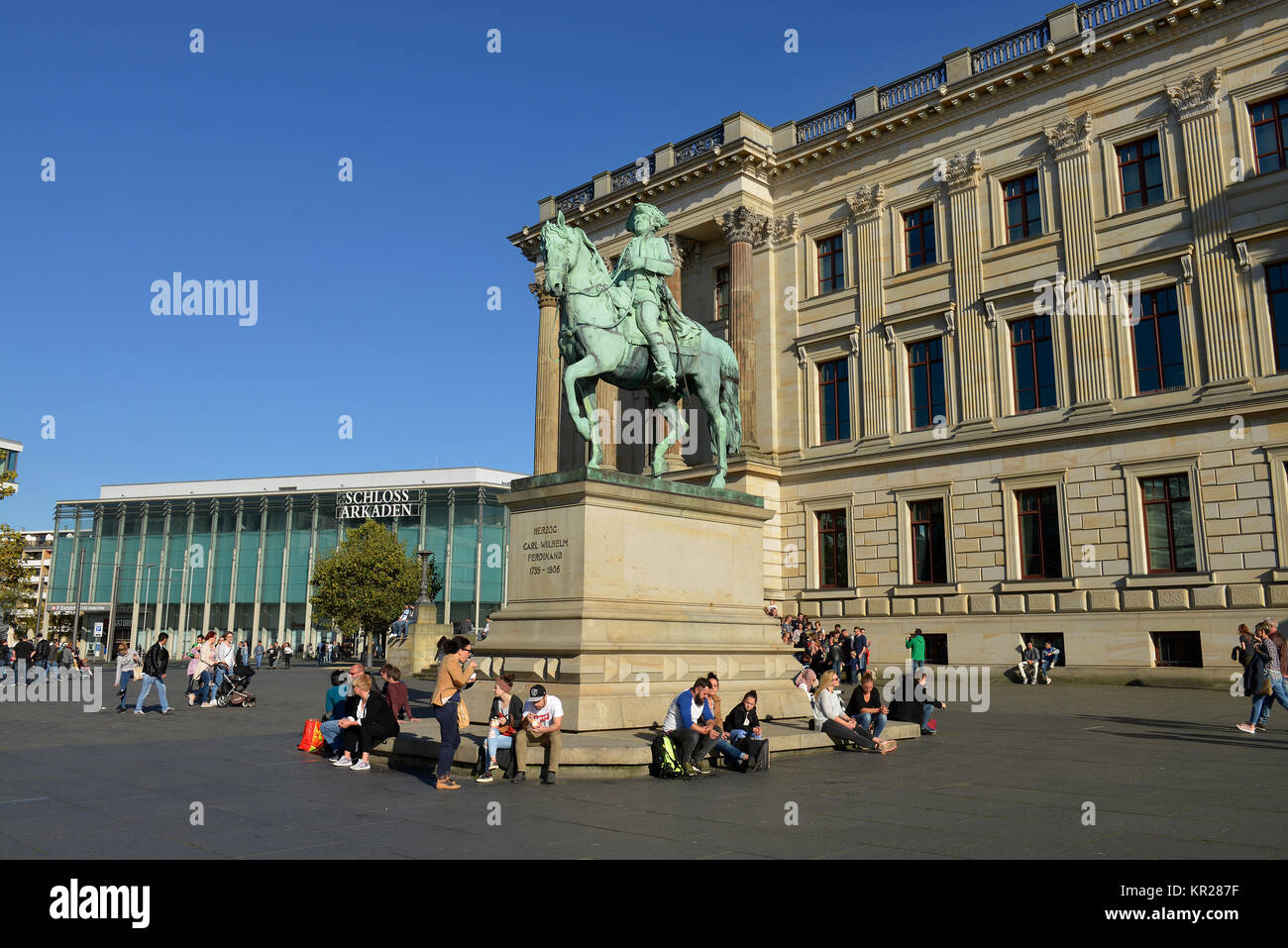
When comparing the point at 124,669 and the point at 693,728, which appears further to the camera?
the point at 124,669

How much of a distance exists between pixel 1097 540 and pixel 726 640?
19.8m

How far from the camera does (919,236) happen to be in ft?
118

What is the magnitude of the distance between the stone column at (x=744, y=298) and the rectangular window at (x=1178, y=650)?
16.2 metres

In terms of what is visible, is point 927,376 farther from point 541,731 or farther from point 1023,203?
point 541,731

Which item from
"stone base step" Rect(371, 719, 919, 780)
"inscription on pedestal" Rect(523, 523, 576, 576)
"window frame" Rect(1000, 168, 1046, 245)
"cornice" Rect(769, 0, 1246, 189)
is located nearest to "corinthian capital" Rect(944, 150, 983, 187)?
"window frame" Rect(1000, 168, 1046, 245)

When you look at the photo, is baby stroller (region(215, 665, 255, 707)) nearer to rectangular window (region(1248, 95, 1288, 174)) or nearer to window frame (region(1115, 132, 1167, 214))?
window frame (region(1115, 132, 1167, 214))

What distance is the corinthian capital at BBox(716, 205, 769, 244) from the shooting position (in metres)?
39.5

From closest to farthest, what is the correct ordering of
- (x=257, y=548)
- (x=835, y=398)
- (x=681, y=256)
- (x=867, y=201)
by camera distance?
1. (x=867, y=201)
2. (x=835, y=398)
3. (x=681, y=256)
4. (x=257, y=548)

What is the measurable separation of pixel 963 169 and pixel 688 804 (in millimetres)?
30910

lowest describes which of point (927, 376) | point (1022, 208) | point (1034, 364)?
point (1034, 364)

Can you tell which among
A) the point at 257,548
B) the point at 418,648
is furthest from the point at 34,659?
the point at 257,548
